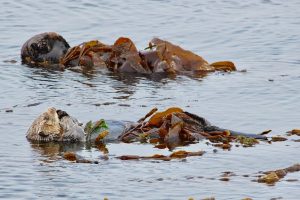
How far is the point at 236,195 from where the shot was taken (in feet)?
20.7

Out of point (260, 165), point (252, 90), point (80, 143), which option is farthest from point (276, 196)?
point (252, 90)

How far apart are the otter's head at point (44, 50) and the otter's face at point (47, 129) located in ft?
14.5

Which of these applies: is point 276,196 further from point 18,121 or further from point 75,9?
point 75,9

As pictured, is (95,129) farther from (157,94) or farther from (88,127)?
(157,94)

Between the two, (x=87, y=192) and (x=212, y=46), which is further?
(x=212, y=46)

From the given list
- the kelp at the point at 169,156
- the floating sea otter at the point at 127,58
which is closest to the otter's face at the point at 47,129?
the kelp at the point at 169,156

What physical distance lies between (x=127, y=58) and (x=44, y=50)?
130 cm

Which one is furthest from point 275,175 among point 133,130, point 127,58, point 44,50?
point 44,50

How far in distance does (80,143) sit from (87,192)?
162 cm

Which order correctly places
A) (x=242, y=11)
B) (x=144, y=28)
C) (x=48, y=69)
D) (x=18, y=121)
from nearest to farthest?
(x=18, y=121), (x=48, y=69), (x=144, y=28), (x=242, y=11)

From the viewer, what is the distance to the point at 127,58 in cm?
1197

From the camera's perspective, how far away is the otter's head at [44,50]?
12.5 m

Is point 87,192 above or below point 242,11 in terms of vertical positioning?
below

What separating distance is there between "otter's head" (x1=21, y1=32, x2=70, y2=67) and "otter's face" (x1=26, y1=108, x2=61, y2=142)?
441 cm
